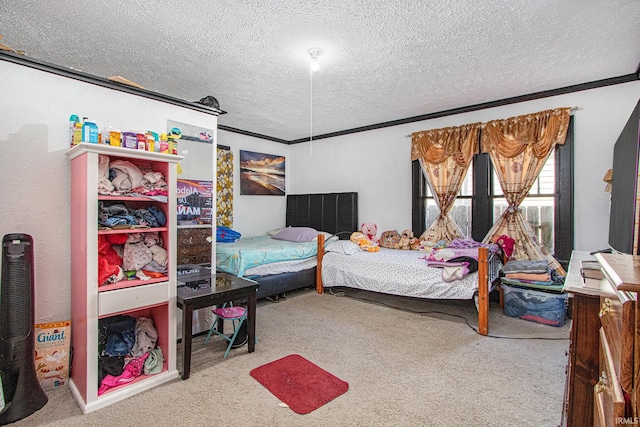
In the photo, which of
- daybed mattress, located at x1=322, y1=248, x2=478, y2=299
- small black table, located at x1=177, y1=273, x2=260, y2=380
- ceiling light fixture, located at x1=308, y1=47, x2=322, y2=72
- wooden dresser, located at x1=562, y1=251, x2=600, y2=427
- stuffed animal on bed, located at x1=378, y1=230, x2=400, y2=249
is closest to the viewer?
wooden dresser, located at x1=562, y1=251, x2=600, y2=427

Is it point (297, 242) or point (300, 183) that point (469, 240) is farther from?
point (300, 183)

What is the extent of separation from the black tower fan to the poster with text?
43.8 inches

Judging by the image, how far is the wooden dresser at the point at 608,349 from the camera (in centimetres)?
65

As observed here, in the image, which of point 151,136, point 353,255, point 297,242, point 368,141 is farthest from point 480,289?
point 151,136

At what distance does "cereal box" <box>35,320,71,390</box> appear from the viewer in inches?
82.0

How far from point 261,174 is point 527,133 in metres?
4.05

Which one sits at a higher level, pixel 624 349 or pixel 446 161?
pixel 446 161

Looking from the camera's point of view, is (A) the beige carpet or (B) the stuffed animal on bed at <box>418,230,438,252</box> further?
(B) the stuffed animal on bed at <box>418,230,438,252</box>

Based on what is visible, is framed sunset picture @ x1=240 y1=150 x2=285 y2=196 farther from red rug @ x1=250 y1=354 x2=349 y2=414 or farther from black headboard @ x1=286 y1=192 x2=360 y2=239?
red rug @ x1=250 y1=354 x2=349 y2=414

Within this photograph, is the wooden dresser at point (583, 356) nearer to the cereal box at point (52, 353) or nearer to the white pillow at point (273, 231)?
the cereal box at point (52, 353)

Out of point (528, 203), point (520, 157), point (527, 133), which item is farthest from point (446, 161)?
point (528, 203)

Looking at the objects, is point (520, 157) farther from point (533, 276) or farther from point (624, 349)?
point (624, 349)

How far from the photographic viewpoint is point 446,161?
4383 millimetres

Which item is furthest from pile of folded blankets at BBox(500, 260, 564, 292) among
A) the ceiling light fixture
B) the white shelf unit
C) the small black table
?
the white shelf unit
